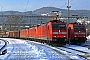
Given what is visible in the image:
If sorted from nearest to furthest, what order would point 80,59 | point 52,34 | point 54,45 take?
point 80,59
point 52,34
point 54,45

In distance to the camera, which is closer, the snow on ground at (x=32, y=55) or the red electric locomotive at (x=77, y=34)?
the snow on ground at (x=32, y=55)

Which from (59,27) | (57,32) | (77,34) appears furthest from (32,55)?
(77,34)

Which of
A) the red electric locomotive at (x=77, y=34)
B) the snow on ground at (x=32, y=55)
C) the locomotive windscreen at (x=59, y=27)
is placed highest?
the locomotive windscreen at (x=59, y=27)

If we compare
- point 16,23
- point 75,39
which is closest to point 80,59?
point 75,39

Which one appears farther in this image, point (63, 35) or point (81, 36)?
point (81, 36)

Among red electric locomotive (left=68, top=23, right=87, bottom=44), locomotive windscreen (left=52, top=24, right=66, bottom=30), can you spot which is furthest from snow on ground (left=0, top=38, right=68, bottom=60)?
red electric locomotive (left=68, top=23, right=87, bottom=44)

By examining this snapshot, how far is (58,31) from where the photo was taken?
31.2 meters

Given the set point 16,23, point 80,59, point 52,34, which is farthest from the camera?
point 16,23

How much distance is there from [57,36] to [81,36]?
5998 mm

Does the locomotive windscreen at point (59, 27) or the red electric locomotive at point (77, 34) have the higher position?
the locomotive windscreen at point (59, 27)

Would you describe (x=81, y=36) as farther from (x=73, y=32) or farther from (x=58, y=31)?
(x=58, y=31)

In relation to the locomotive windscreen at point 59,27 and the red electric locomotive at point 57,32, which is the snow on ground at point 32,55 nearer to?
the red electric locomotive at point 57,32

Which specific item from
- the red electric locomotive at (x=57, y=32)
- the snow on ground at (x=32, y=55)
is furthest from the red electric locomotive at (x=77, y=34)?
the snow on ground at (x=32, y=55)

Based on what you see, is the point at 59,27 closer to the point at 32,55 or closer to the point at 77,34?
the point at 77,34
